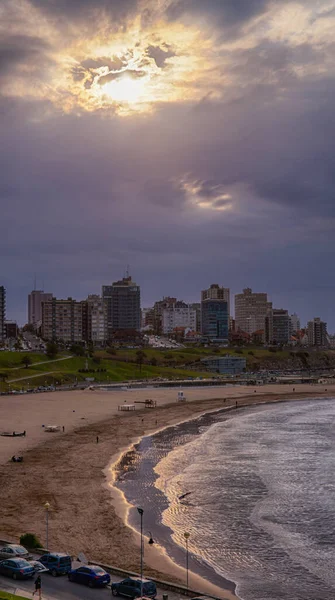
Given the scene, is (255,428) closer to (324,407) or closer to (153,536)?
(324,407)

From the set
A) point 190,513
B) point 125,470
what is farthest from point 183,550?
point 125,470

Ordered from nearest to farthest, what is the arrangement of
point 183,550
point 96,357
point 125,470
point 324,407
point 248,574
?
point 248,574 < point 183,550 < point 125,470 < point 324,407 < point 96,357

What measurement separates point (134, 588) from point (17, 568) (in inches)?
225

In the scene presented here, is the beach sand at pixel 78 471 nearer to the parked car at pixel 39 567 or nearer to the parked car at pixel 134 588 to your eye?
the parked car at pixel 134 588

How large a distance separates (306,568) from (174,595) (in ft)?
34.9

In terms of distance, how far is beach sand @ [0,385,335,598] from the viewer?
37594 mm

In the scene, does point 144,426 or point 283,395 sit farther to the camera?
point 283,395

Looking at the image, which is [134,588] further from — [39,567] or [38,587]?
[39,567]

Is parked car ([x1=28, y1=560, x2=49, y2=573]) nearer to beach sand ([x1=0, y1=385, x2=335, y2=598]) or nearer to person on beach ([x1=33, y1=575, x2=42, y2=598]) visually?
person on beach ([x1=33, y1=575, x2=42, y2=598])

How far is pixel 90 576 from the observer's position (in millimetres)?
28422

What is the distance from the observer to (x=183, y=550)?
38.0m

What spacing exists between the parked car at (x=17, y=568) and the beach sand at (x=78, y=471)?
6.86 m

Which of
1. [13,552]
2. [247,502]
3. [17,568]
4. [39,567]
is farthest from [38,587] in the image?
[247,502]

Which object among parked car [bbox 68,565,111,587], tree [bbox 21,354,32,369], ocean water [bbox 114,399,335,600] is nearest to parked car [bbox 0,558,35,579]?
parked car [bbox 68,565,111,587]
